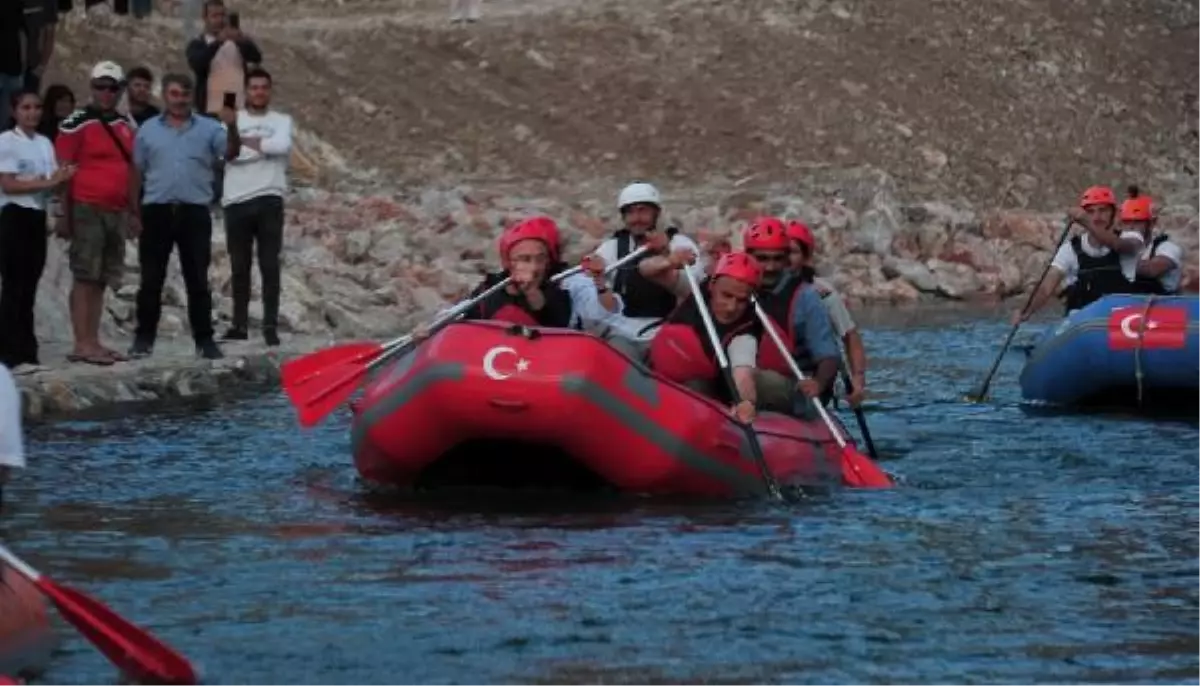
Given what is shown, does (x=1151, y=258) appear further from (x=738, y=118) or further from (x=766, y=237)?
(x=738, y=118)

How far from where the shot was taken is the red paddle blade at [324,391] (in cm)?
1435

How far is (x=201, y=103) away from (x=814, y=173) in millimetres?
11757

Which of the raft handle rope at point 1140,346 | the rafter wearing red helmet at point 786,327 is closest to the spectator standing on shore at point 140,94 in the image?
the rafter wearing red helmet at point 786,327

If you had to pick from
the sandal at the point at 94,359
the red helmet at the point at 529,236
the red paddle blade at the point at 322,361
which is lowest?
the sandal at the point at 94,359

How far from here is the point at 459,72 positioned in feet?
123

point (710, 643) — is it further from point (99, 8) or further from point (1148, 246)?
point (99, 8)

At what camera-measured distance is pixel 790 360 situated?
46.9 feet

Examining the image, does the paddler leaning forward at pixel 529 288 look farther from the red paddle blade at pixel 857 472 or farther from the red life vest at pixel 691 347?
the red paddle blade at pixel 857 472

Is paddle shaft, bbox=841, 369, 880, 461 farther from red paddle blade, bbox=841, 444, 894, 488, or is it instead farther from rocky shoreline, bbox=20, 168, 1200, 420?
Answer: rocky shoreline, bbox=20, 168, 1200, 420

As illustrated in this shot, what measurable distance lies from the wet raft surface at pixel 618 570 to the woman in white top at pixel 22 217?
49.8 inches

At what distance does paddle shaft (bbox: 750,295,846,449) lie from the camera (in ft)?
46.2

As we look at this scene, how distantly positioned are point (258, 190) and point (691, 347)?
19.8 feet

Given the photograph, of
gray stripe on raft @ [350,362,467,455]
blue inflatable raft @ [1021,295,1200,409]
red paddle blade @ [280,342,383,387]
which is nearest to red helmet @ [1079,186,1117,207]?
blue inflatable raft @ [1021,295,1200,409]

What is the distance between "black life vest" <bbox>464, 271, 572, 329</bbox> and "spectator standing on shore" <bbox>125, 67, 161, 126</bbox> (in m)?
5.19
